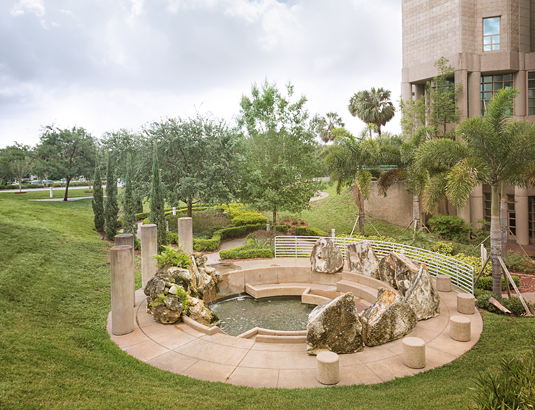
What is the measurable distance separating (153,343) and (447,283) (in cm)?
1017

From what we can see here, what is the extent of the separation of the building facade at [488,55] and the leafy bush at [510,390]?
20363 mm

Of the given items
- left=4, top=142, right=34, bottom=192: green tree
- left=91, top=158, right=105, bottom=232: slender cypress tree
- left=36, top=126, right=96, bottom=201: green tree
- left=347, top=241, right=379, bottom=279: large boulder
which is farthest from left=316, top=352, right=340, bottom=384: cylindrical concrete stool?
left=4, top=142, right=34, bottom=192: green tree

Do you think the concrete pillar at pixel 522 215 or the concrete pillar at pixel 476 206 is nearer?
the concrete pillar at pixel 522 215

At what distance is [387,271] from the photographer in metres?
12.5

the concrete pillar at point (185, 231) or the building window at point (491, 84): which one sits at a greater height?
the building window at point (491, 84)

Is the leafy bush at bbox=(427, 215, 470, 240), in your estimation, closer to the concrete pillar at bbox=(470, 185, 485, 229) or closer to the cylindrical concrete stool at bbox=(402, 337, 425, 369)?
the concrete pillar at bbox=(470, 185, 485, 229)

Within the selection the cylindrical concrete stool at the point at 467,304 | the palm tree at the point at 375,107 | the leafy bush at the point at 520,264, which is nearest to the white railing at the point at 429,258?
the cylindrical concrete stool at the point at 467,304

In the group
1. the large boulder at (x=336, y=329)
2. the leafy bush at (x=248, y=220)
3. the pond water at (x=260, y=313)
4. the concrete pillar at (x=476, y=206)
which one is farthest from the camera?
the leafy bush at (x=248, y=220)

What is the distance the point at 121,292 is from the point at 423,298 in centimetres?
870

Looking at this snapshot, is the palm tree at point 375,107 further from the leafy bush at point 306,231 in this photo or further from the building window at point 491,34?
the leafy bush at point 306,231

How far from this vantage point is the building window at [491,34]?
75.3 feet

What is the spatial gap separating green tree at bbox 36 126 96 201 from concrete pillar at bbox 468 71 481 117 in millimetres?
35136

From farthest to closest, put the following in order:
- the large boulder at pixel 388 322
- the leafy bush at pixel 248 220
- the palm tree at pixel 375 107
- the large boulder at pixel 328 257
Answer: the palm tree at pixel 375 107 < the leafy bush at pixel 248 220 < the large boulder at pixel 328 257 < the large boulder at pixel 388 322

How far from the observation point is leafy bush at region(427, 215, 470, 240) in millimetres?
21844
